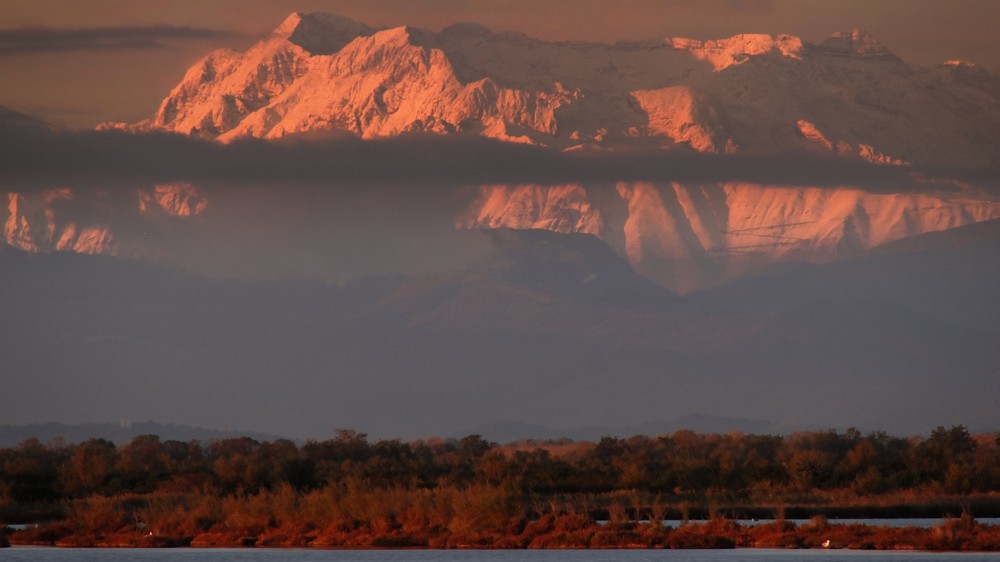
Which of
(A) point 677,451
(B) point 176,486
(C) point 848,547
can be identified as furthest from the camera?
(A) point 677,451

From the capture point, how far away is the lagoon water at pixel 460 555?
64188 millimetres

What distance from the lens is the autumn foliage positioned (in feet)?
235

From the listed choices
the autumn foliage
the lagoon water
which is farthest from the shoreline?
the lagoon water

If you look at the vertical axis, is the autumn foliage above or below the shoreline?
above

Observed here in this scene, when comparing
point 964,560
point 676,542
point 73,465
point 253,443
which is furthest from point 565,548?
point 253,443

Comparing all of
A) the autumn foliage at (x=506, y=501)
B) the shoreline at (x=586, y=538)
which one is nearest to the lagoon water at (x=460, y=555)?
the shoreline at (x=586, y=538)

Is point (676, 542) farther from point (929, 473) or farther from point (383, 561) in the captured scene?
point (929, 473)

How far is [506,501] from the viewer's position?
74125 mm

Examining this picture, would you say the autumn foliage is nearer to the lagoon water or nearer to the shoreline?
the shoreline

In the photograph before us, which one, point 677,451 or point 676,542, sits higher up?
point 677,451

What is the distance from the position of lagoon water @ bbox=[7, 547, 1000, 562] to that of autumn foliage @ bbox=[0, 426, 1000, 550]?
4.90 feet

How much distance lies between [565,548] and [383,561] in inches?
292

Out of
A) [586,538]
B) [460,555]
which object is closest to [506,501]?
[586,538]

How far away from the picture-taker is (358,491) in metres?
79.2
